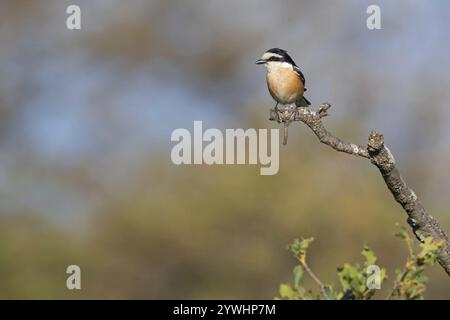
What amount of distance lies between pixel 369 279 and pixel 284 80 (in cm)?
453

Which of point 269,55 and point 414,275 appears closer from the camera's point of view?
point 414,275

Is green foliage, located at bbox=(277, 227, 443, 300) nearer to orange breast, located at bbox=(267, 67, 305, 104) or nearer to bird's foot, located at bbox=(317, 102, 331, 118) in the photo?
bird's foot, located at bbox=(317, 102, 331, 118)

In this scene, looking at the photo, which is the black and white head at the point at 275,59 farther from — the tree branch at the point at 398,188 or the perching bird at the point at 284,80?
the tree branch at the point at 398,188

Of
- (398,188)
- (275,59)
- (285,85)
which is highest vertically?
(275,59)

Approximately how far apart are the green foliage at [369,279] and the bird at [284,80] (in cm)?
437

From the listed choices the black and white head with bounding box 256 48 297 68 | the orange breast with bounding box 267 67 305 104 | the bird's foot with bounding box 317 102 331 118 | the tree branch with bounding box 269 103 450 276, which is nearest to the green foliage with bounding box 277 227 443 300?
the tree branch with bounding box 269 103 450 276

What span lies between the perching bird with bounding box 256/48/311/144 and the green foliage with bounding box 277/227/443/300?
14.4 ft

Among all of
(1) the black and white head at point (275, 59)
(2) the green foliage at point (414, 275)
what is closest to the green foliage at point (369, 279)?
(2) the green foliage at point (414, 275)

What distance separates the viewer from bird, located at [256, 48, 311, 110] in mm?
7219

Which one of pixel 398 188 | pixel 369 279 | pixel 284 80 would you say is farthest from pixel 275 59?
pixel 369 279

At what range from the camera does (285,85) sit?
7207mm

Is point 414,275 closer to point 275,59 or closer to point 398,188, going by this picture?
point 398,188

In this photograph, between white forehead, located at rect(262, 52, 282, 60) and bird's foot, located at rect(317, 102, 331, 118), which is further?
white forehead, located at rect(262, 52, 282, 60)

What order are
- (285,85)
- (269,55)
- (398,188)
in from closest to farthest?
(398,188) → (285,85) → (269,55)
